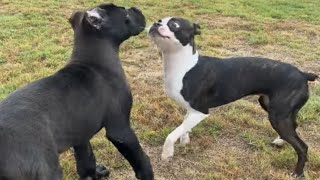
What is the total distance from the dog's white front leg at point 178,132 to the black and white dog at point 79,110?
62 cm

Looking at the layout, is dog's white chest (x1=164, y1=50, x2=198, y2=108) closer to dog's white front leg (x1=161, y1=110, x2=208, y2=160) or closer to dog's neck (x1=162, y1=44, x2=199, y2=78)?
dog's neck (x1=162, y1=44, x2=199, y2=78)

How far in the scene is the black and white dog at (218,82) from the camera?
4.79 m

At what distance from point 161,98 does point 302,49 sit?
11.8 ft

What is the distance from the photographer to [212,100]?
516cm

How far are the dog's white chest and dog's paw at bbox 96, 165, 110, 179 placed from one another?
36.9 inches

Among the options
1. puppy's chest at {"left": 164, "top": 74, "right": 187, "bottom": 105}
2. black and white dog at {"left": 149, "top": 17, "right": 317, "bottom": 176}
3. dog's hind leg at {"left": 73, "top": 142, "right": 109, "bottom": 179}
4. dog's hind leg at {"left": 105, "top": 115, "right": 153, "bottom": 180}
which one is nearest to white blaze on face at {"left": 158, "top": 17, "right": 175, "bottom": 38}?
black and white dog at {"left": 149, "top": 17, "right": 317, "bottom": 176}

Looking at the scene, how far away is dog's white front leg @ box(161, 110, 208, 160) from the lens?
16.2 ft

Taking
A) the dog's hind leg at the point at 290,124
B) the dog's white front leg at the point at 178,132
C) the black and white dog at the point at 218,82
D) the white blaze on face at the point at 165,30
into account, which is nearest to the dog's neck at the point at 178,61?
the black and white dog at the point at 218,82

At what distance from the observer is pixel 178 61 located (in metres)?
5.02

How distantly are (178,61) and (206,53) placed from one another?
11.2ft

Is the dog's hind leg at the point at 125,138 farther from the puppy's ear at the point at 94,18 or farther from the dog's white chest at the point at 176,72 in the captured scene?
the dog's white chest at the point at 176,72

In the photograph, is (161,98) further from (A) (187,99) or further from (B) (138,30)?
(B) (138,30)

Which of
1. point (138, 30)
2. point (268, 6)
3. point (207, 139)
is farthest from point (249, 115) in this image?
point (268, 6)

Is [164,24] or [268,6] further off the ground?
[164,24]
